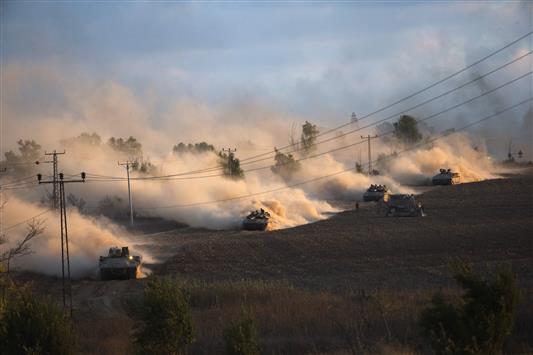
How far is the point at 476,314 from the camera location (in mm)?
19547

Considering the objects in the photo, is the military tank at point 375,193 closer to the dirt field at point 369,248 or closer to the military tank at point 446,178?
the dirt field at point 369,248

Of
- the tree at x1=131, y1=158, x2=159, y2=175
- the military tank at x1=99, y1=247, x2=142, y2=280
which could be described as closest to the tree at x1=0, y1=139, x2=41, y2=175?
the tree at x1=131, y1=158, x2=159, y2=175

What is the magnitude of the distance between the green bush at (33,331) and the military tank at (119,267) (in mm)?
30820

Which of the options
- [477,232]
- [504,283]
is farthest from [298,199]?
[504,283]

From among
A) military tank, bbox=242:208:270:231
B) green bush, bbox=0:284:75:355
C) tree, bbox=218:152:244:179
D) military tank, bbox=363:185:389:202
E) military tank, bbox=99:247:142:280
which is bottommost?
green bush, bbox=0:284:75:355

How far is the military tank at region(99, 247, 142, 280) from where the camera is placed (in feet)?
180

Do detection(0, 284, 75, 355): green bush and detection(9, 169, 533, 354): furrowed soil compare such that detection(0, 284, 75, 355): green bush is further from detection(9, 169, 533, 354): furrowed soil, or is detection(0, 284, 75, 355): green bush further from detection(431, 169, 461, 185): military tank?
detection(431, 169, 461, 185): military tank

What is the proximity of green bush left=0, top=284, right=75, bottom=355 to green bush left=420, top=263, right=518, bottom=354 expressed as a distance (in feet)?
34.1

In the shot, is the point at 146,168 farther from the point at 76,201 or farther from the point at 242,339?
the point at 242,339

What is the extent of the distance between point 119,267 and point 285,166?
371 feet

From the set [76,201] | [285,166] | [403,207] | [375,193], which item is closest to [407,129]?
[285,166]

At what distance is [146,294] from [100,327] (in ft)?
33.8

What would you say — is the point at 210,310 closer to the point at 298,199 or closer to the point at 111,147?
the point at 298,199

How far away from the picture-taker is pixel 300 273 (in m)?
50.2
